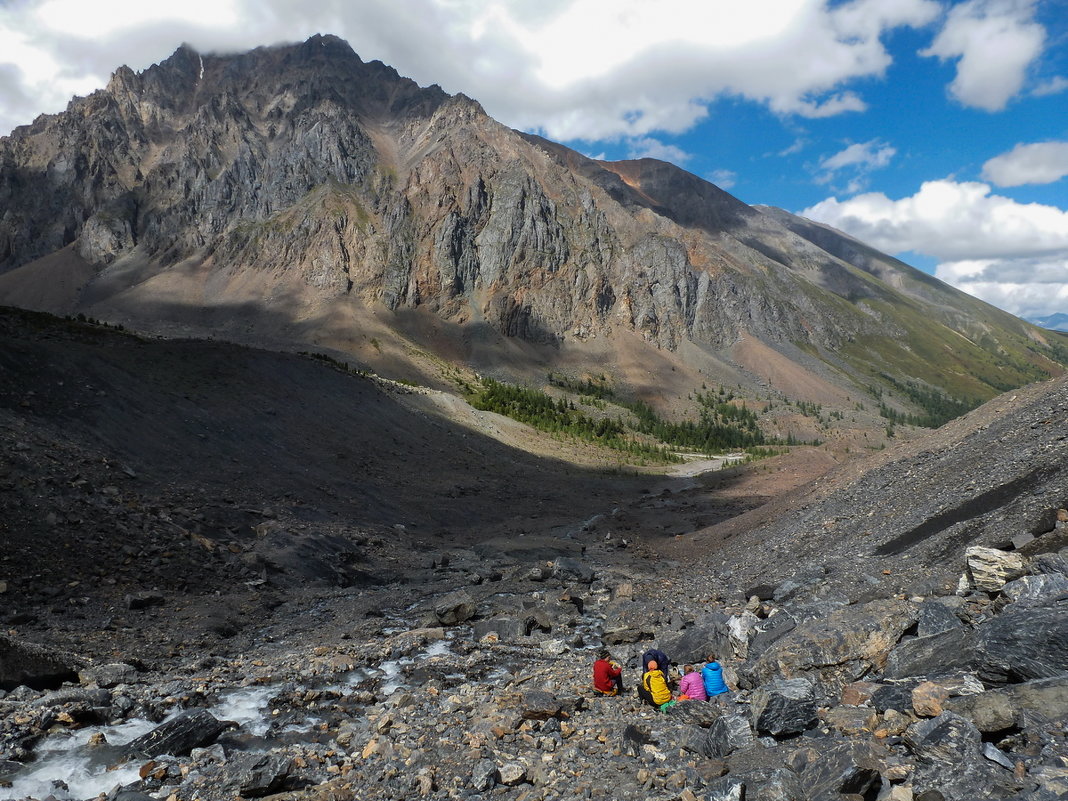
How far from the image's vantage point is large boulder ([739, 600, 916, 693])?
1004 centimetres

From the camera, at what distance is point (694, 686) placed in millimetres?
11016

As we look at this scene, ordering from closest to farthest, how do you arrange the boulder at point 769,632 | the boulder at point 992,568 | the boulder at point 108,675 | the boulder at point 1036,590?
the boulder at point 1036,590 < the boulder at point 992,568 < the boulder at point 769,632 < the boulder at point 108,675

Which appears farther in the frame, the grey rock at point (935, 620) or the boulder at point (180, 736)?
the boulder at point (180, 736)

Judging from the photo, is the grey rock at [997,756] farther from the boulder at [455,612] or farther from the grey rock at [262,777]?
the boulder at [455,612]

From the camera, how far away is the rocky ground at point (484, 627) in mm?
8180

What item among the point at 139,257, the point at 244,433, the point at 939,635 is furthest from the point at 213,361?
the point at 139,257

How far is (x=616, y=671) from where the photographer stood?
12.1 m

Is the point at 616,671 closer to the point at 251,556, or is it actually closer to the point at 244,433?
the point at 251,556

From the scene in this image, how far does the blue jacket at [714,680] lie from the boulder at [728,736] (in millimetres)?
1885

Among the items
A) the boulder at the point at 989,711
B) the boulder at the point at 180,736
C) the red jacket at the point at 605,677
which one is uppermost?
the boulder at the point at 989,711

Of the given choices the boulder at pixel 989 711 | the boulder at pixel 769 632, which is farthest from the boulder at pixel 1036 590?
the boulder at pixel 769 632

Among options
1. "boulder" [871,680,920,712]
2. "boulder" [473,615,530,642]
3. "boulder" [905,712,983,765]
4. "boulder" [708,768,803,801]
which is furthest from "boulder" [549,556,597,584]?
"boulder" [905,712,983,765]

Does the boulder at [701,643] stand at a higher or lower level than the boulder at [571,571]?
higher

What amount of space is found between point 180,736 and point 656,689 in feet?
25.8
